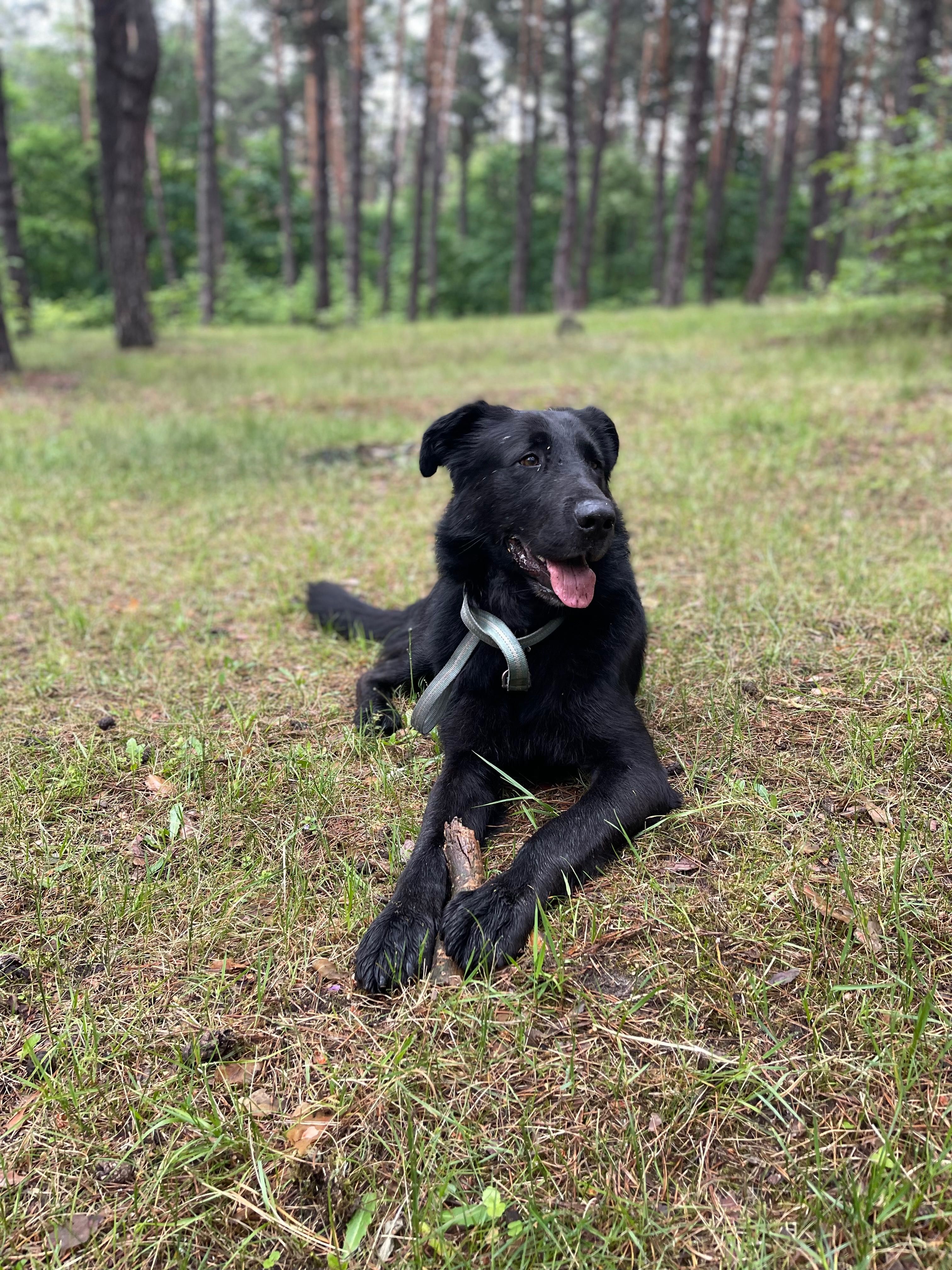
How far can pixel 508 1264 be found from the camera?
146 cm

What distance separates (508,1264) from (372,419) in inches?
356

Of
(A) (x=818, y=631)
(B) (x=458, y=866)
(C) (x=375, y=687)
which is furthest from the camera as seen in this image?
(A) (x=818, y=631)

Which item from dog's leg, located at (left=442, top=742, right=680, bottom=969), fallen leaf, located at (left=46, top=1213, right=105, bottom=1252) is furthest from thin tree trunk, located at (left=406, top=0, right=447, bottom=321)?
fallen leaf, located at (left=46, top=1213, right=105, bottom=1252)

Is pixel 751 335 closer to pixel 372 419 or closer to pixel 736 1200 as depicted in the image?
pixel 372 419

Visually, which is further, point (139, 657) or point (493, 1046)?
point (139, 657)

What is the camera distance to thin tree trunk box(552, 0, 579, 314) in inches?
845

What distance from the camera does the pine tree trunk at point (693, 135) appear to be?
19000 millimetres

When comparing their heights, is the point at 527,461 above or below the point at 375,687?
above

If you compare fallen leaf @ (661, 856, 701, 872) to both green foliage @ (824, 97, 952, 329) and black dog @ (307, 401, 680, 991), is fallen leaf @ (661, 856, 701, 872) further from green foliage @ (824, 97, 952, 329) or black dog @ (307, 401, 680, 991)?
green foliage @ (824, 97, 952, 329)

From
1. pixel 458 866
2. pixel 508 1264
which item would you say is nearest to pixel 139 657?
pixel 458 866

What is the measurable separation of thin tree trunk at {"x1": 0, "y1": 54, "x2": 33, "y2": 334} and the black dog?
13.0 metres

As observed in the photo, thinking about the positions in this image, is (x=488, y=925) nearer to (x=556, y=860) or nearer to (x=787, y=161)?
(x=556, y=860)

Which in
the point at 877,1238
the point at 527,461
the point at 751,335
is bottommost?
the point at 877,1238

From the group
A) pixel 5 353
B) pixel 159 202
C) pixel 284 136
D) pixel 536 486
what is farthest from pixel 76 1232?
pixel 159 202
